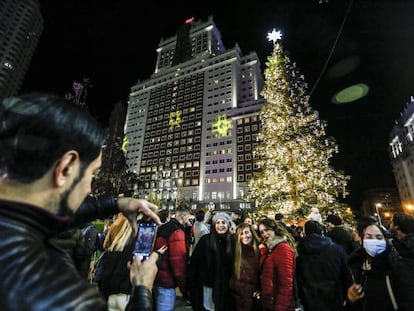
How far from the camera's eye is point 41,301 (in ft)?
1.88

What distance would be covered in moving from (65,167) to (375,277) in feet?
12.3

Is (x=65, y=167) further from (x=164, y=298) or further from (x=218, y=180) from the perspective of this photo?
(x=218, y=180)

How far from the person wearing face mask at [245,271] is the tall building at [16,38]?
9367 centimetres

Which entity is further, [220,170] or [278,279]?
[220,170]

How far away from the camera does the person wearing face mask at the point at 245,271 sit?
3.58 metres

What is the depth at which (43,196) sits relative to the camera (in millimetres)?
757

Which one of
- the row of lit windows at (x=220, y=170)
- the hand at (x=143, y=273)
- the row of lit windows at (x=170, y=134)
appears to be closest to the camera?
the hand at (x=143, y=273)

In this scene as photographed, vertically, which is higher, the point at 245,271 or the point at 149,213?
the point at 149,213

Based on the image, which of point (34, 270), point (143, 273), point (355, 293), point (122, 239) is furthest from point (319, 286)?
point (34, 270)

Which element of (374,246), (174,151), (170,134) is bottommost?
(374,246)

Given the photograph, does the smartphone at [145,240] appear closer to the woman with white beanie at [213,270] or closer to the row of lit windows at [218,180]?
the woman with white beanie at [213,270]

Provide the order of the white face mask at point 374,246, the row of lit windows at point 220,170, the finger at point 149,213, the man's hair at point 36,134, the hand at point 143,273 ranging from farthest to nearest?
1. the row of lit windows at point 220,170
2. the white face mask at point 374,246
3. the finger at point 149,213
4. the hand at point 143,273
5. the man's hair at point 36,134

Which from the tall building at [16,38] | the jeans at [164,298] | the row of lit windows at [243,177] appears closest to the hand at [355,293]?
the jeans at [164,298]

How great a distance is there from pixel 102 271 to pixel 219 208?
180ft
